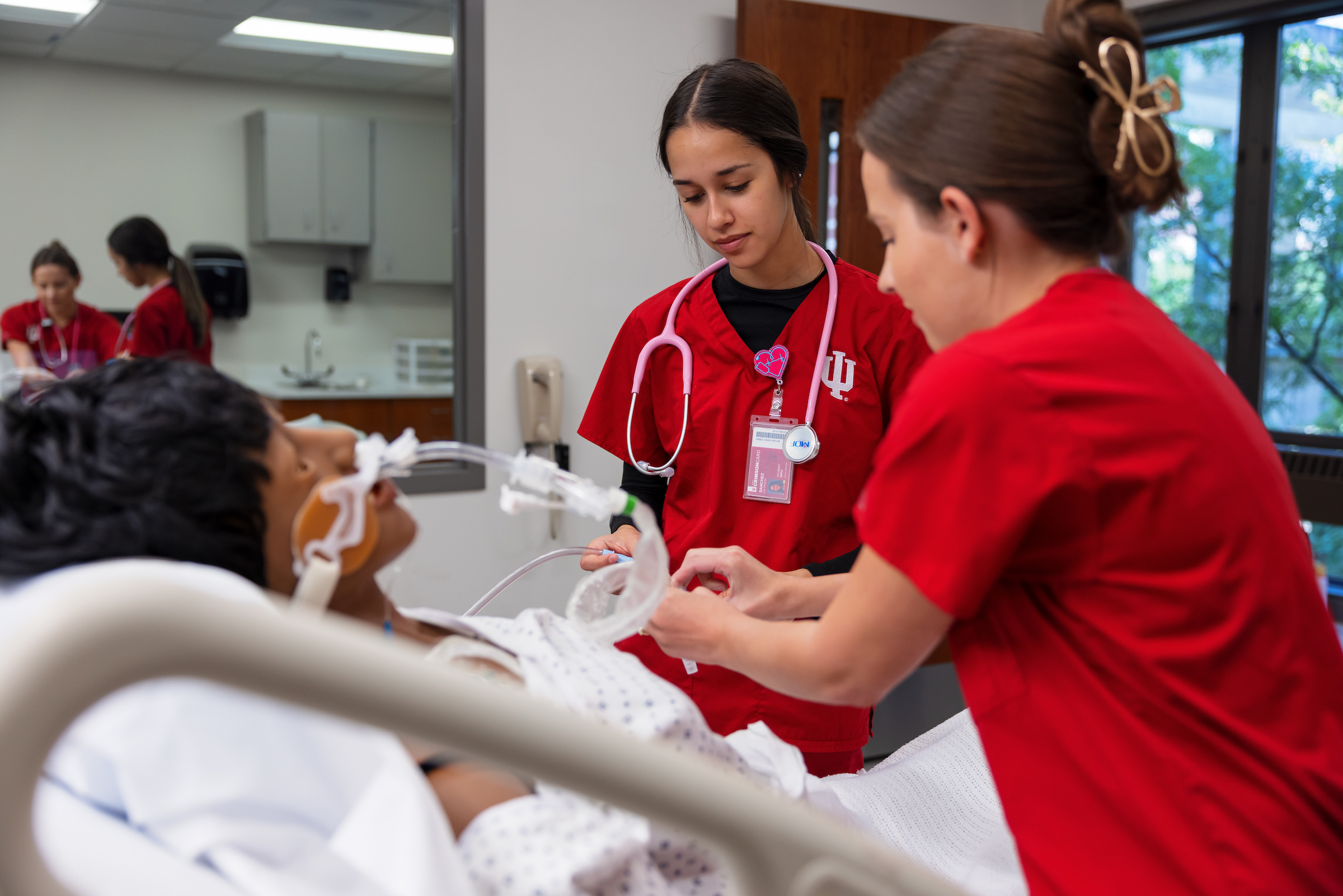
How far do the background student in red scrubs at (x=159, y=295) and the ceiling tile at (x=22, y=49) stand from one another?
4.33ft

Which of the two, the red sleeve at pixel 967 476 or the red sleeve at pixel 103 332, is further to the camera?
the red sleeve at pixel 103 332

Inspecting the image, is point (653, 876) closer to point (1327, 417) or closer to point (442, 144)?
point (1327, 417)

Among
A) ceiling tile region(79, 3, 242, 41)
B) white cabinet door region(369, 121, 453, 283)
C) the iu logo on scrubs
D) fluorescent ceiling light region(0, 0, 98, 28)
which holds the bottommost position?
the iu logo on scrubs

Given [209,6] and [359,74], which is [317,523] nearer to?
[209,6]

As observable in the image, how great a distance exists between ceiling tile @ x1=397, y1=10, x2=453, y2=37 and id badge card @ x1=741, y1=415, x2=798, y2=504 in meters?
2.03

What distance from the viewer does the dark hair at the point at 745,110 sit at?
4.86 ft

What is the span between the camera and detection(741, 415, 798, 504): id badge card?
1.47m

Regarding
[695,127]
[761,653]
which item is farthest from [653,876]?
[695,127]

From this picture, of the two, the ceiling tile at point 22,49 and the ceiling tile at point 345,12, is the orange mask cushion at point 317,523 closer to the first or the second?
the ceiling tile at point 345,12

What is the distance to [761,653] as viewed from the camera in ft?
3.03

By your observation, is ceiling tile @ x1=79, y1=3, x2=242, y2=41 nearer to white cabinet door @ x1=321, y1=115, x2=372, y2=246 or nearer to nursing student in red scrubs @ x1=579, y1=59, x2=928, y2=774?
white cabinet door @ x1=321, y1=115, x2=372, y2=246

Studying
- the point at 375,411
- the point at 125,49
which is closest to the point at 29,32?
the point at 125,49

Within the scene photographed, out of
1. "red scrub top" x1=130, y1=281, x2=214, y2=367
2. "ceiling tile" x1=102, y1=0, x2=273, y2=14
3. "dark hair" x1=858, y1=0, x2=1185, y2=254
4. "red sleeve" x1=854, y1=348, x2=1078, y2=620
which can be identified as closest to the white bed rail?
"red sleeve" x1=854, y1=348, x2=1078, y2=620

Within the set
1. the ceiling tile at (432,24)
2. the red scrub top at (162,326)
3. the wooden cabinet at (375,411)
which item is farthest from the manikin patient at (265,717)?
the wooden cabinet at (375,411)
